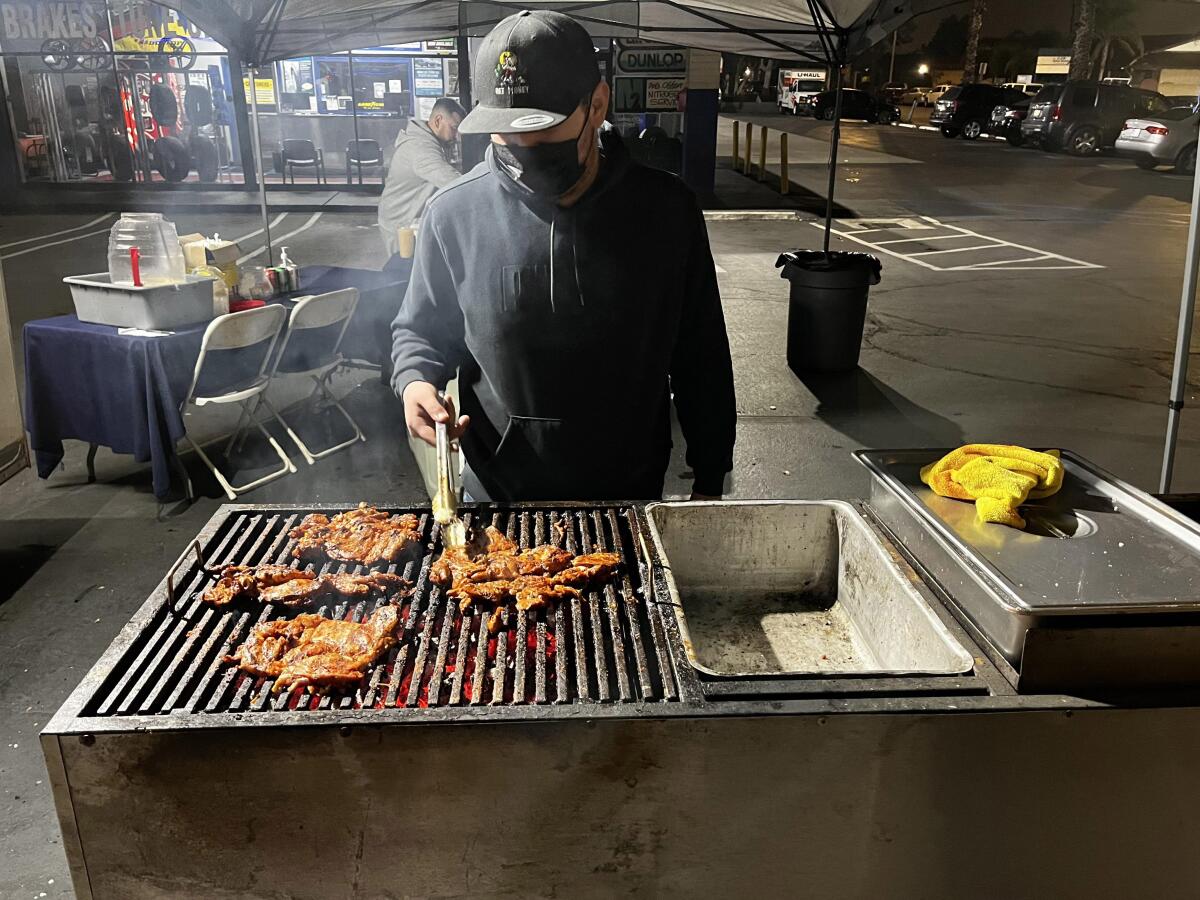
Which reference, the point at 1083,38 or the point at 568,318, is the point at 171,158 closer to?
the point at 568,318

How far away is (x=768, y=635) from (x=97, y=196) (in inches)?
821

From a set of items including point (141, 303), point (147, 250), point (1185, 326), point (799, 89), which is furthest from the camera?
point (799, 89)

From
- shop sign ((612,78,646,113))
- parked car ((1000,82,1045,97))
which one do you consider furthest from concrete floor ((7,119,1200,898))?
parked car ((1000,82,1045,97))

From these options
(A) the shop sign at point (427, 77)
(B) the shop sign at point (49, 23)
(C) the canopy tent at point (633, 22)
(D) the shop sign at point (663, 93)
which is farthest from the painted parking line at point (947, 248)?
(B) the shop sign at point (49, 23)

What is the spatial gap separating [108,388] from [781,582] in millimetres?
4600

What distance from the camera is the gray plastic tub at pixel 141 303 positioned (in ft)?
18.1

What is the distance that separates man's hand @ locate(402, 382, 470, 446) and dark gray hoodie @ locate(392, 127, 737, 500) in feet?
0.36

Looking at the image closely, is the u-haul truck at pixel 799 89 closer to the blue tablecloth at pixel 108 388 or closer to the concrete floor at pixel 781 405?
the concrete floor at pixel 781 405

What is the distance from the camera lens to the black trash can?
813 cm

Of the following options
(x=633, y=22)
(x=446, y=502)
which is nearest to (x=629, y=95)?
(x=633, y=22)

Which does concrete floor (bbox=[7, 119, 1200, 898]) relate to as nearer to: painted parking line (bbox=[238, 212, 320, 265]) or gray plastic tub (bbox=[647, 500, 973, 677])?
painted parking line (bbox=[238, 212, 320, 265])

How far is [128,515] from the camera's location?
223 inches

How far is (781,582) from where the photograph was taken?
2580mm

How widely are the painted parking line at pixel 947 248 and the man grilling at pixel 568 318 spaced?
1131 cm
